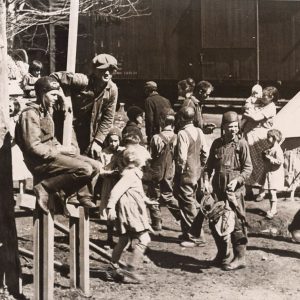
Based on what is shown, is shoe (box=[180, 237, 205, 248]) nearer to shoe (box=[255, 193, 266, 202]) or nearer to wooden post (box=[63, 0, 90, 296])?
wooden post (box=[63, 0, 90, 296])

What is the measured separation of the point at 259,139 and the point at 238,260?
145 inches

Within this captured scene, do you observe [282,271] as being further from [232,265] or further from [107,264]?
[107,264]

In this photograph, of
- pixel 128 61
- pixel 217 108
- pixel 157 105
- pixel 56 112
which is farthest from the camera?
pixel 128 61

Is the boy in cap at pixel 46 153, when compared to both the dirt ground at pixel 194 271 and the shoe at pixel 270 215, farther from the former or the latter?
the shoe at pixel 270 215

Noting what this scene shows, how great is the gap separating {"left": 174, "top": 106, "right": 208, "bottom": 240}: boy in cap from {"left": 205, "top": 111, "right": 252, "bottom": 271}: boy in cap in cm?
75

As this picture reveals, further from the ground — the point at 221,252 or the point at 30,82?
the point at 30,82

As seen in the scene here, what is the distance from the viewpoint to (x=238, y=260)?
7695 mm

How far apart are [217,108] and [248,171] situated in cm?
1337

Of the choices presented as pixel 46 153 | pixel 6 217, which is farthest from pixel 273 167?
pixel 46 153

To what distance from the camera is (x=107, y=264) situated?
7.87m

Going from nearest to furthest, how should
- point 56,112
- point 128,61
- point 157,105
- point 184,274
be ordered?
1. point 56,112
2. point 184,274
3. point 157,105
4. point 128,61

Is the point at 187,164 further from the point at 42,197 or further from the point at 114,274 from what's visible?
the point at 42,197

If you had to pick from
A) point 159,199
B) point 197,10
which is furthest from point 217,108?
point 159,199

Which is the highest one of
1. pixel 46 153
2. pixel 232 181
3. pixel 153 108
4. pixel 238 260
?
pixel 153 108
